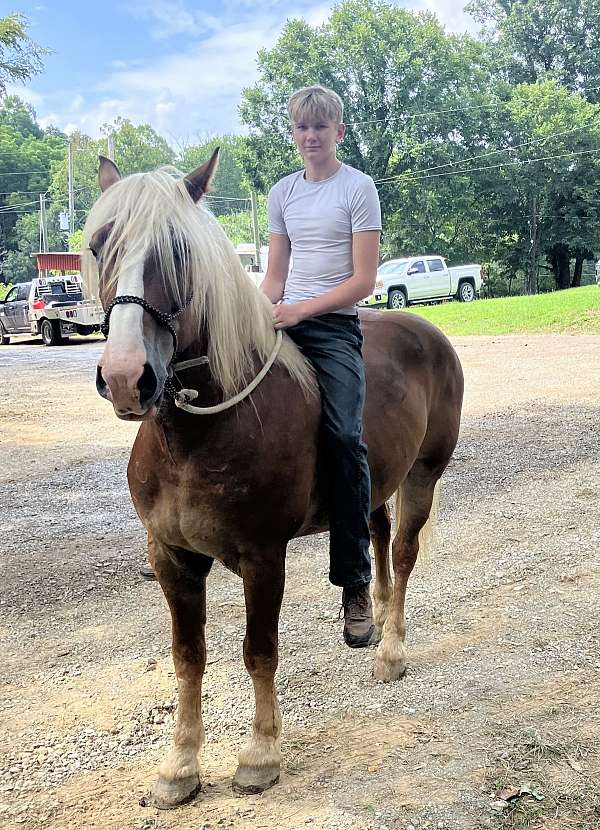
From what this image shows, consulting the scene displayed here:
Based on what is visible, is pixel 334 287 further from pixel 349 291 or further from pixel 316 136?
pixel 316 136

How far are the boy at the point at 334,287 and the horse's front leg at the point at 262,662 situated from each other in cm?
36

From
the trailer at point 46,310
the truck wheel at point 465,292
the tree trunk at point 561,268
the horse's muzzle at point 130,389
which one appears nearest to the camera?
the horse's muzzle at point 130,389

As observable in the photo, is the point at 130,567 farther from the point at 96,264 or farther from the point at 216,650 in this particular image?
the point at 96,264

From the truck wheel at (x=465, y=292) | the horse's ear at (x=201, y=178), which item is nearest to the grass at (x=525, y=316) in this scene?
the truck wheel at (x=465, y=292)

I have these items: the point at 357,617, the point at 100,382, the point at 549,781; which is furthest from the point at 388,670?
the point at 100,382

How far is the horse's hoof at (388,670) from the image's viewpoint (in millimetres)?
3586

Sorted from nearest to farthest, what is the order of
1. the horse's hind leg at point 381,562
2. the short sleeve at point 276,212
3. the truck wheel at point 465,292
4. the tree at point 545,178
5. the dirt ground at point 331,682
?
the dirt ground at point 331,682 → the short sleeve at point 276,212 → the horse's hind leg at point 381,562 → the truck wheel at point 465,292 → the tree at point 545,178

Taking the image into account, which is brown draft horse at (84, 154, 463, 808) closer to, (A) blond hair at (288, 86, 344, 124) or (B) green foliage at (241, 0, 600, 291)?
(A) blond hair at (288, 86, 344, 124)

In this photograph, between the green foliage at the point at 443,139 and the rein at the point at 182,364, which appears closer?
the rein at the point at 182,364

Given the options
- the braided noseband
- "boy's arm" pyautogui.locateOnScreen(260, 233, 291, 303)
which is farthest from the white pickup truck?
the braided noseband

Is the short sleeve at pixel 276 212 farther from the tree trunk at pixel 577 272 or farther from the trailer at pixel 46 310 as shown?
the tree trunk at pixel 577 272

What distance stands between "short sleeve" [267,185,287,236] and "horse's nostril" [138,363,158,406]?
127 cm

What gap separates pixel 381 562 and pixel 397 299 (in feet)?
75.1

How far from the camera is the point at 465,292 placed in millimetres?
29109
